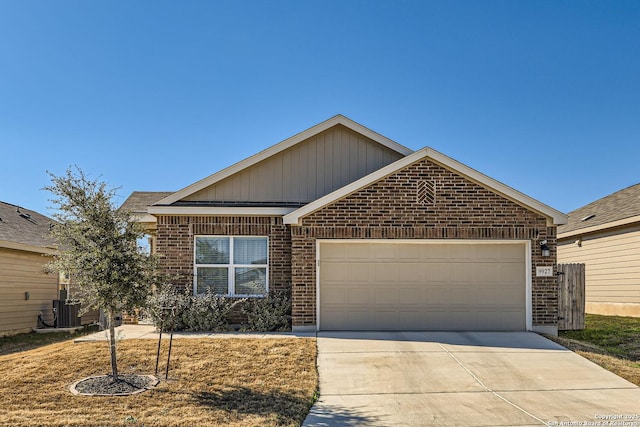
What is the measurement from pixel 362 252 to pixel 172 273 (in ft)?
15.5

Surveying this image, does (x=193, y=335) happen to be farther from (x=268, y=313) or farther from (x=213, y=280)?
(x=268, y=313)

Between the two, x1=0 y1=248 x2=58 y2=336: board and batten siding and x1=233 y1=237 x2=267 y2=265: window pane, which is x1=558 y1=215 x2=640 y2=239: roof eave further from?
x1=0 y1=248 x2=58 y2=336: board and batten siding

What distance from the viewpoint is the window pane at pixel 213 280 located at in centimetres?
1348

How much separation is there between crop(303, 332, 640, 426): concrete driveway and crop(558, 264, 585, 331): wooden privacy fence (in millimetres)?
1920

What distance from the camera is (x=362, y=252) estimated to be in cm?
1284

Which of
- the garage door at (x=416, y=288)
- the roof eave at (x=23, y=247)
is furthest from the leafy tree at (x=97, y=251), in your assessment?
the roof eave at (x=23, y=247)

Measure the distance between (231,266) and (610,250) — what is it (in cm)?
1297

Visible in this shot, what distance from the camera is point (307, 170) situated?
1470 centimetres

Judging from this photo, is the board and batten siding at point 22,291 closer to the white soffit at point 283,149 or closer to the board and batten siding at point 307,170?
the white soffit at point 283,149

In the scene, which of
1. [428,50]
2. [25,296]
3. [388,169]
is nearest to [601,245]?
[428,50]

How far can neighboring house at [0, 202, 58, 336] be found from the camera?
15.6 metres

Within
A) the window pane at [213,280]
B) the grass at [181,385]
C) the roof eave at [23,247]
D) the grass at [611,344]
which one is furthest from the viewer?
the roof eave at [23,247]

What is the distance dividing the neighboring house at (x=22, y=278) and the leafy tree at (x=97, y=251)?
266 inches

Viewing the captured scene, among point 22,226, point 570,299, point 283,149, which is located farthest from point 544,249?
point 22,226
